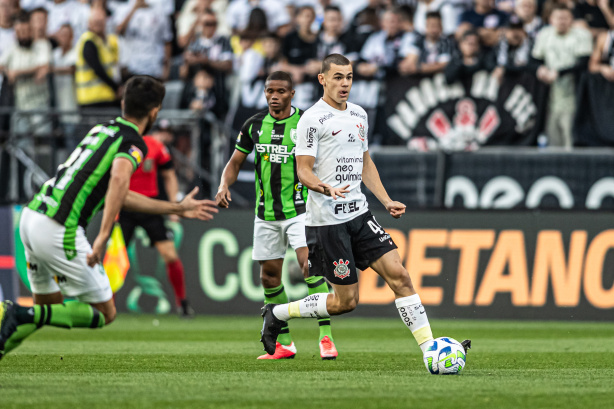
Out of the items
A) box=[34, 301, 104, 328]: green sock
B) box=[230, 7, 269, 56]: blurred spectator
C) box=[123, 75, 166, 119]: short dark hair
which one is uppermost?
box=[230, 7, 269, 56]: blurred spectator

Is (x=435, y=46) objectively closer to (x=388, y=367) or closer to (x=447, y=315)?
(x=447, y=315)

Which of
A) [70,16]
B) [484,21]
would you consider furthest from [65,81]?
[484,21]

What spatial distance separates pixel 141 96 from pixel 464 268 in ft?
27.1

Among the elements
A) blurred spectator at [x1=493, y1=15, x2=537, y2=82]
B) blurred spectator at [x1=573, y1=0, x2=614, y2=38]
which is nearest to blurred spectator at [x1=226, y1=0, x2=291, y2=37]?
blurred spectator at [x1=493, y1=15, x2=537, y2=82]

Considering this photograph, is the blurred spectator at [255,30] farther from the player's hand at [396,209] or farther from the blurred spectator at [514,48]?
the player's hand at [396,209]

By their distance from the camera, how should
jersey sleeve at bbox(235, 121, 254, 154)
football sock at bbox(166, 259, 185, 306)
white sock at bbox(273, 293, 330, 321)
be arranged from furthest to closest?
football sock at bbox(166, 259, 185, 306) → jersey sleeve at bbox(235, 121, 254, 154) → white sock at bbox(273, 293, 330, 321)

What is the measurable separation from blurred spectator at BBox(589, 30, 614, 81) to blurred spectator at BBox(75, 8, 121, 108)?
737cm

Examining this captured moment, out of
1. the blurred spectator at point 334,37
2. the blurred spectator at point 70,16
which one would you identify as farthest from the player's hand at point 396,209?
the blurred spectator at point 70,16

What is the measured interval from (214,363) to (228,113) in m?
8.55

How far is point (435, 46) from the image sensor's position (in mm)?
15961

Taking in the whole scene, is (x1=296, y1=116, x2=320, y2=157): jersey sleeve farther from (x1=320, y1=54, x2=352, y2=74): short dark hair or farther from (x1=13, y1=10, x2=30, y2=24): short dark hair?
(x1=13, y1=10, x2=30, y2=24): short dark hair

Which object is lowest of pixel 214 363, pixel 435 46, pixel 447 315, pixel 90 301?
pixel 447 315

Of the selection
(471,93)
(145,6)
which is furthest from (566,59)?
(145,6)

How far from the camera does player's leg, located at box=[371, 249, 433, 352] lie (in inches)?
320
